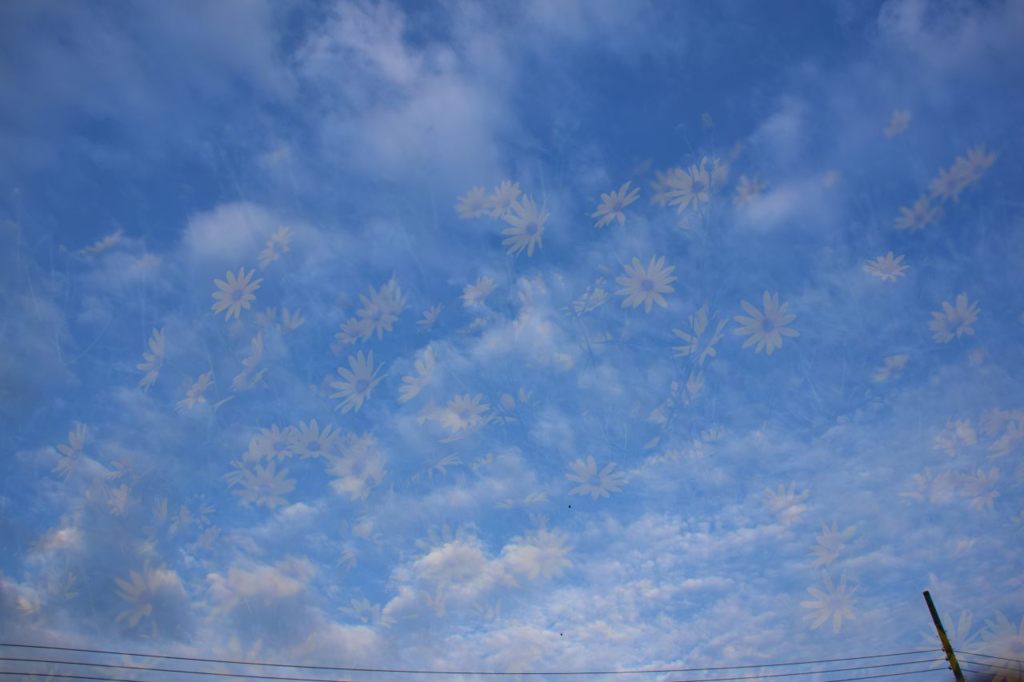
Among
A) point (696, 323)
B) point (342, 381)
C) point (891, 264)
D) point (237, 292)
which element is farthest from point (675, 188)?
point (237, 292)

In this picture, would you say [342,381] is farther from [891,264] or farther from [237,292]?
[891,264]

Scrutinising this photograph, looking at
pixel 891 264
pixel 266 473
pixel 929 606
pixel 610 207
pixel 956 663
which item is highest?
pixel 610 207

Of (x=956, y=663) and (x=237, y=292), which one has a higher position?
(x=237, y=292)

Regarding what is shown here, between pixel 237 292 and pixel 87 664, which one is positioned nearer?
pixel 237 292

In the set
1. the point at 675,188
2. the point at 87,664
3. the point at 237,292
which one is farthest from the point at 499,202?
the point at 87,664

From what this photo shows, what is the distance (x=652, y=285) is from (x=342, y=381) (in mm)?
2737

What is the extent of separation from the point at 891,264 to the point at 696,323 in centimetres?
159

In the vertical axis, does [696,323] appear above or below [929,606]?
above

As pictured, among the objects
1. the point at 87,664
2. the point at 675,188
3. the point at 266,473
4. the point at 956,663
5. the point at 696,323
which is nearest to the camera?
the point at 675,188

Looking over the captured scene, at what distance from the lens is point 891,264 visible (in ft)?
16.1

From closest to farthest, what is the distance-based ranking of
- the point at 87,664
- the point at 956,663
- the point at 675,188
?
the point at 675,188 < the point at 87,664 < the point at 956,663

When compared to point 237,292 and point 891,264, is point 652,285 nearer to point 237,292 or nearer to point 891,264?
point 891,264

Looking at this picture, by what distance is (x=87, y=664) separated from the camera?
6891 mm

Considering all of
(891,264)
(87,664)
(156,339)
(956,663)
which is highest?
(156,339)
